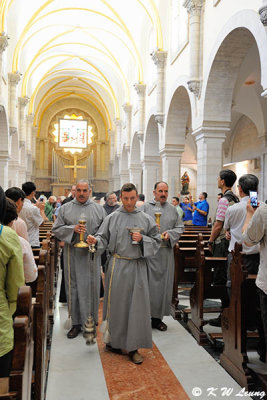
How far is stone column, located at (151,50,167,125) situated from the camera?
46.5 ft

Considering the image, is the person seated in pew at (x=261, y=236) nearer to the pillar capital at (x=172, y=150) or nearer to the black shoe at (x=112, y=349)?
the black shoe at (x=112, y=349)

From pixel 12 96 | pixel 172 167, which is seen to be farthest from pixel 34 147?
pixel 172 167

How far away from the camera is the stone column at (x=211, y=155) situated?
992 cm

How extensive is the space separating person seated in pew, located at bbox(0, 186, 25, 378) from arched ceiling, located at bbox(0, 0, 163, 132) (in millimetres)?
12898

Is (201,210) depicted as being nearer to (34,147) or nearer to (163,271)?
(163,271)

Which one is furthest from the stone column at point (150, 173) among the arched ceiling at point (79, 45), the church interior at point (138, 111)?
the arched ceiling at point (79, 45)

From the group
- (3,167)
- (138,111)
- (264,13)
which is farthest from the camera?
(138,111)

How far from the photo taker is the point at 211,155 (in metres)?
9.92

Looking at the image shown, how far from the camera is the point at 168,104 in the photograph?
13.6m

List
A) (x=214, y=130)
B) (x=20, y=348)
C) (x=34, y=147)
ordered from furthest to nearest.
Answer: (x=34, y=147) → (x=214, y=130) → (x=20, y=348)

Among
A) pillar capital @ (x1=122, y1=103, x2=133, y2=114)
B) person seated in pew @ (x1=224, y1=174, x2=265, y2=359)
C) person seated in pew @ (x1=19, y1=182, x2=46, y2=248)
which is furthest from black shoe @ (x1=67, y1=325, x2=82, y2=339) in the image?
pillar capital @ (x1=122, y1=103, x2=133, y2=114)

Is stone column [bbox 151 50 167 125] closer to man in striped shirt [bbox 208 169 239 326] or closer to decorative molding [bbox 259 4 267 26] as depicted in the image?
decorative molding [bbox 259 4 267 26]

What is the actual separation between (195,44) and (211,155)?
2996mm

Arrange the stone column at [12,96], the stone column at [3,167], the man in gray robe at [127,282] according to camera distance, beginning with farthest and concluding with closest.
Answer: the stone column at [12,96] < the stone column at [3,167] < the man in gray robe at [127,282]
